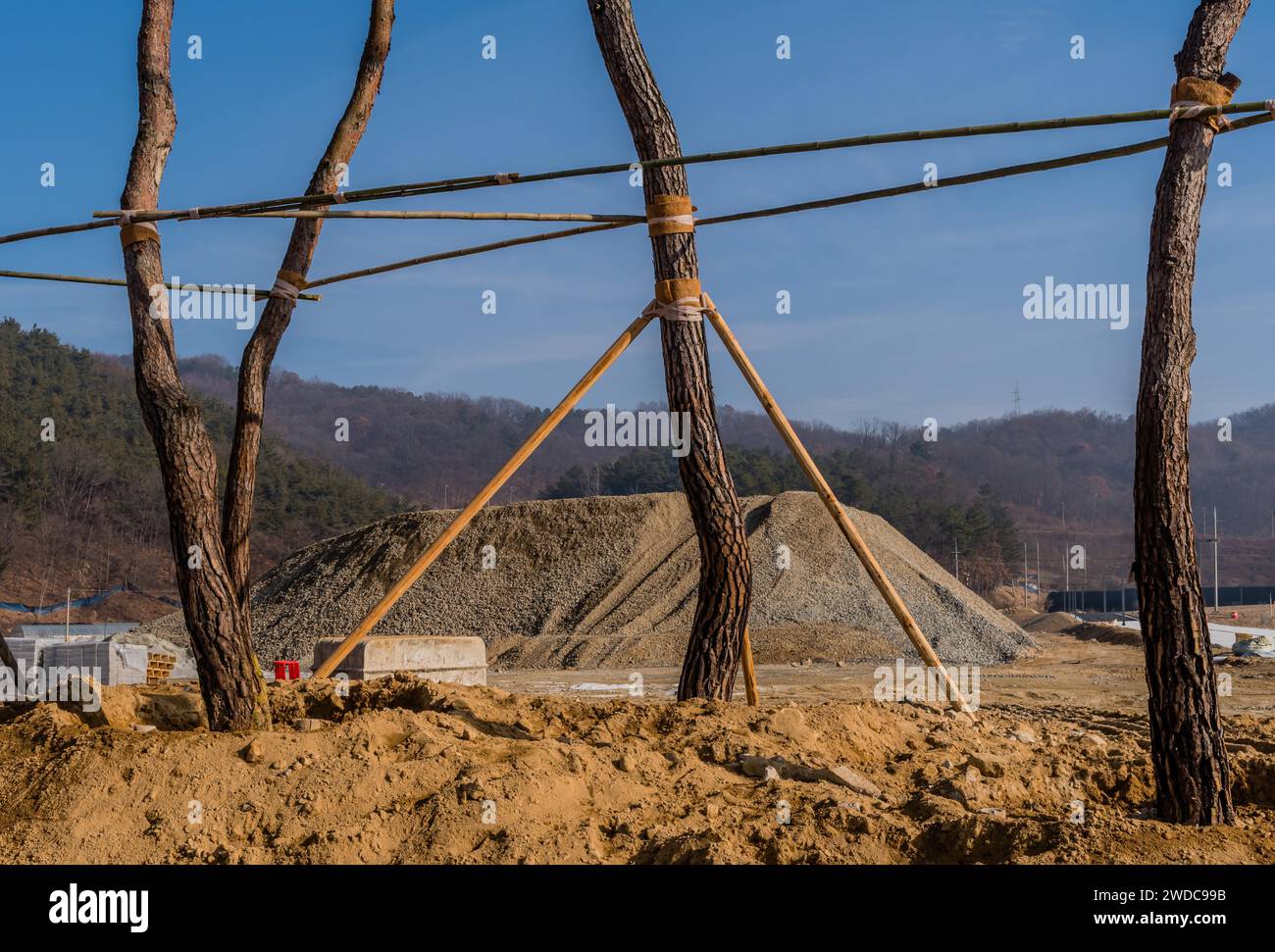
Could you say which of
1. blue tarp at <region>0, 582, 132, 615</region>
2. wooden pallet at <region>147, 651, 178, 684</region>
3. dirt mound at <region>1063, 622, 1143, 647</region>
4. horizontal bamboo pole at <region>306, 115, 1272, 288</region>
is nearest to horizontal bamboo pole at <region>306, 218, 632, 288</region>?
horizontal bamboo pole at <region>306, 115, 1272, 288</region>

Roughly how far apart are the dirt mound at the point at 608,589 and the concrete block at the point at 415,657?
10.2 m

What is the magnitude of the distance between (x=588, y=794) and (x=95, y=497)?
5981 cm

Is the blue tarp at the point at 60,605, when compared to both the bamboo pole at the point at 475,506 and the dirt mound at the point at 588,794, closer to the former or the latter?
the bamboo pole at the point at 475,506

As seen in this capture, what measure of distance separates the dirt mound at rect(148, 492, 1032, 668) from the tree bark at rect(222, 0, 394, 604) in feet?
45.6

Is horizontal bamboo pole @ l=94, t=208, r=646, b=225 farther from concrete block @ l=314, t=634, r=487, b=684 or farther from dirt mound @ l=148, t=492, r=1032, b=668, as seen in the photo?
dirt mound @ l=148, t=492, r=1032, b=668

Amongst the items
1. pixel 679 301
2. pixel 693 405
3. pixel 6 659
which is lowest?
pixel 6 659

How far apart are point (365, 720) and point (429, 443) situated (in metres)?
101

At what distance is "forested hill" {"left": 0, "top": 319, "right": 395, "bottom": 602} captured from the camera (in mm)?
54062

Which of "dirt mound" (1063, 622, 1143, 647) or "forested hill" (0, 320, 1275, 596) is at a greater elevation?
"forested hill" (0, 320, 1275, 596)

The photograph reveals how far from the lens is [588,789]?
5.29 meters

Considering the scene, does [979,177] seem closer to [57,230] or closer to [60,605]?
[57,230]

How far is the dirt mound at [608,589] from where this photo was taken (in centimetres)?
2381

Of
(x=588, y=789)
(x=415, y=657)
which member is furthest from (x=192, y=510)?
(x=415, y=657)
